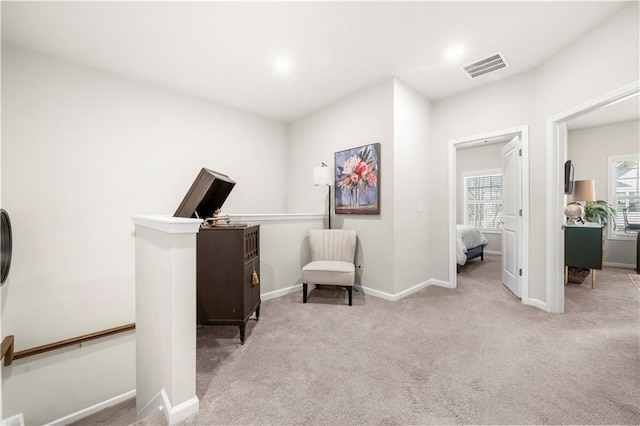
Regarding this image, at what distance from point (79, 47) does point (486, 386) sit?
4369 mm

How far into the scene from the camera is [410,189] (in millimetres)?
3354

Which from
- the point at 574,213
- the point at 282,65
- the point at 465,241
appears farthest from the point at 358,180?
the point at 574,213

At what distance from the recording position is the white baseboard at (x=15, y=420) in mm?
2332

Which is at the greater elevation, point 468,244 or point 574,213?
point 574,213

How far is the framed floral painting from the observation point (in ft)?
10.6

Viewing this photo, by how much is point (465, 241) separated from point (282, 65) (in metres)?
4.15

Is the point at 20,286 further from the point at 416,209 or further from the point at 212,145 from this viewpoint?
the point at 416,209

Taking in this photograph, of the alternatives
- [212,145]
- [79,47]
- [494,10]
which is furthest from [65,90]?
[494,10]

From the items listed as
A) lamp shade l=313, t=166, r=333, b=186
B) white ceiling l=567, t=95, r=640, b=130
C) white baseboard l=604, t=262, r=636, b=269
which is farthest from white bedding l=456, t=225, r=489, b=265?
lamp shade l=313, t=166, r=333, b=186

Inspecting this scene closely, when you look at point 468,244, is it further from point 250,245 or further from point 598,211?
point 250,245

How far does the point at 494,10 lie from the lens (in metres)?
2.04

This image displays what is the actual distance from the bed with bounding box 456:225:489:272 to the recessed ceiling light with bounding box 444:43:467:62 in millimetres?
2717

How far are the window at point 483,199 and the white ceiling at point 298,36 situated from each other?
363 cm

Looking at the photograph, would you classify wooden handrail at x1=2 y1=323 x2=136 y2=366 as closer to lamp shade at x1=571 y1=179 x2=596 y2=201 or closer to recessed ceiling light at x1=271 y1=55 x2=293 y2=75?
recessed ceiling light at x1=271 y1=55 x2=293 y2=75
